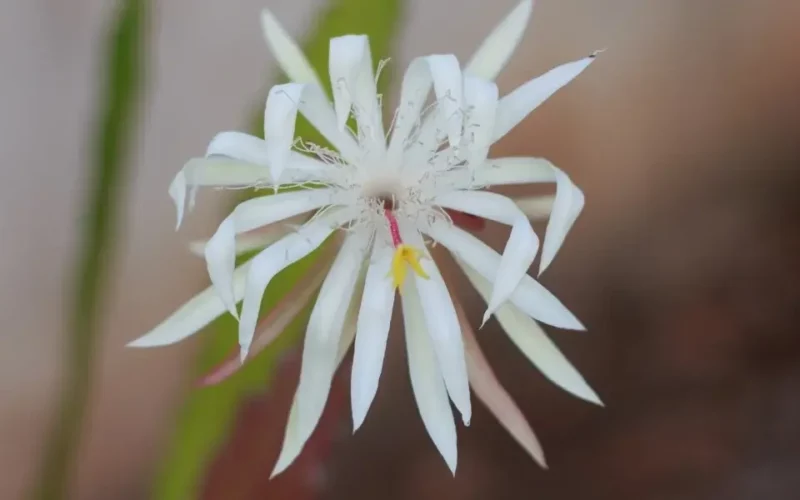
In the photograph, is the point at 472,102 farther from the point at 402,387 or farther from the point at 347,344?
the point at 402,387

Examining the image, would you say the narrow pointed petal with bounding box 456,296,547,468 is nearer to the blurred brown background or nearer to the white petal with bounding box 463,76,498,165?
the white petal with bounding box 463,76,498,165

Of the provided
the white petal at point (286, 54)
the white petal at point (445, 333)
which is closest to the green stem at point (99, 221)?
the white petal at point (286, 54)

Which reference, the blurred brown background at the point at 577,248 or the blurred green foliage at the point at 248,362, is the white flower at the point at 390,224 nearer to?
the blurred green foliage at the point at 248,362

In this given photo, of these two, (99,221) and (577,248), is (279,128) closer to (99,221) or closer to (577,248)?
(99,221)

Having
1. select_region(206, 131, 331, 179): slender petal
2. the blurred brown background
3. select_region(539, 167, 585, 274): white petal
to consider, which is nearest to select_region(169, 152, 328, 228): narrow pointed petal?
select_region(206, 131, 331, 179): slender petal

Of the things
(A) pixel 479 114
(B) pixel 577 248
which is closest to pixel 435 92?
(A) pixel 479 114

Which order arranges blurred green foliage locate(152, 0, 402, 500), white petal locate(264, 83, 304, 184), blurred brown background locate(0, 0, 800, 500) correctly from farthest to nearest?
blurred brown background locate(0, 0, 800, 500), blurred green foliage locate(152, 0, 402, 500), white petal locate(264, 83, 304, 184)
